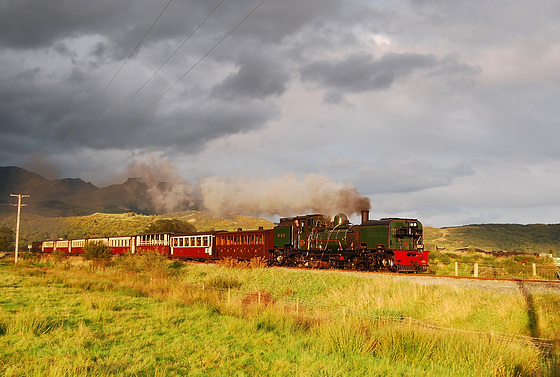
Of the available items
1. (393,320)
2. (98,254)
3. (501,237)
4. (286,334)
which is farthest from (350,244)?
(501,237)

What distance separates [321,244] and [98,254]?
29640 millimetres

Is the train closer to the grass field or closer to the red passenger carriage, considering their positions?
the red passenger carriage

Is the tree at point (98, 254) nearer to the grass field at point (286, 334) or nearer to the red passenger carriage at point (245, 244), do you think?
the red passenger carriage at point (245, 244)

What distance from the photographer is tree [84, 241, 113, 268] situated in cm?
4829

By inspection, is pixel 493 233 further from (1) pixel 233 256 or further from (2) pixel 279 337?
(2) pixel 279 337

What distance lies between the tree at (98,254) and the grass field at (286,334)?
24.5 meters

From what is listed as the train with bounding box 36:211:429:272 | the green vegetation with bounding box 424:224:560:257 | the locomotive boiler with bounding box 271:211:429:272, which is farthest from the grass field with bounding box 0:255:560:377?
the green vegetation with bounding box 424:224:560:257

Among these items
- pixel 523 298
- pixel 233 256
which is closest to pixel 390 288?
pixel 523 298

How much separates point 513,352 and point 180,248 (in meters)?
41.2

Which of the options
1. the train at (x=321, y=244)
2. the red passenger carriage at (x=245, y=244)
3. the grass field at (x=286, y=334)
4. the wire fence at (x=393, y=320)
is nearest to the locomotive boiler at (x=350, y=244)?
the train at (x=321, y=244)

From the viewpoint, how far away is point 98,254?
1934 inches

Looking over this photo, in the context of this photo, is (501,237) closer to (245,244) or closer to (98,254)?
(245,244)

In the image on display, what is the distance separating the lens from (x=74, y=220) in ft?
495

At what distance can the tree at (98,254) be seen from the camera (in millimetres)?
48294
